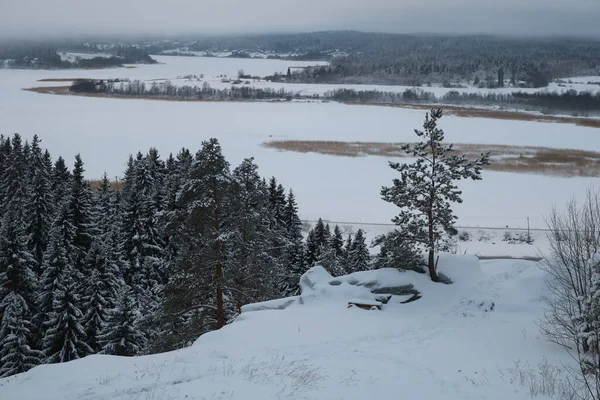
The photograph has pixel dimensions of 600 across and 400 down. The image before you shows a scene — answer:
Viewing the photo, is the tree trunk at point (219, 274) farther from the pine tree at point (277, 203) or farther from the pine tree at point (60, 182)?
the pine tree at point (60, 182)

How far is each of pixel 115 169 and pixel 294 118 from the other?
47.3m

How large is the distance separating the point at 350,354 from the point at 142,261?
73.4 ft

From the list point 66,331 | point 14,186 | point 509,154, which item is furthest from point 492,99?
point 66,331

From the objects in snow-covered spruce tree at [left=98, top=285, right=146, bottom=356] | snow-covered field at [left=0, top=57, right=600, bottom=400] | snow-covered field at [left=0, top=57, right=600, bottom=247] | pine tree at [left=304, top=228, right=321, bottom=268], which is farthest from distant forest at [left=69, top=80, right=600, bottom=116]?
snow-covered spruce tree at [left=98, top=285, right=146, bottom=356]

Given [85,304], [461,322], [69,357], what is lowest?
[69,357]

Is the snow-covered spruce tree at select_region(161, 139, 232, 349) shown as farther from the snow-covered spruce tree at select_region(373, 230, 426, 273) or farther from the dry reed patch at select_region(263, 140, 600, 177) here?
→ the dry reed patch at select_region(263, 140, 600, 177)

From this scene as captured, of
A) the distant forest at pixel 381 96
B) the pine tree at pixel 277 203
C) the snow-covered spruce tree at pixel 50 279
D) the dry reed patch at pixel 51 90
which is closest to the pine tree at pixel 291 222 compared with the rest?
the pine tree at pixel 277 203

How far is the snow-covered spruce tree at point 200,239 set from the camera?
18.0 metres

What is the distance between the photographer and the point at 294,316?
54.9 feet

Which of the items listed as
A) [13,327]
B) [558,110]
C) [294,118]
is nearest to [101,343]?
[13,327]

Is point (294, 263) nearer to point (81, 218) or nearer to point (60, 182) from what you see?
point (81, 218)

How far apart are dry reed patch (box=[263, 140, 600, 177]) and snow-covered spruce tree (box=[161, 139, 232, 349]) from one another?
164 ft

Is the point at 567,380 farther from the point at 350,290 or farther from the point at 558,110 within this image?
the point at 558,110

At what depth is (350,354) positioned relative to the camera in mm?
13406
